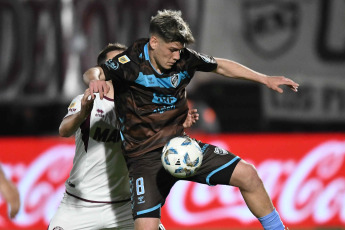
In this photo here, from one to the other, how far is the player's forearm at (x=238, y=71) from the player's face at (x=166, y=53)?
0.50m

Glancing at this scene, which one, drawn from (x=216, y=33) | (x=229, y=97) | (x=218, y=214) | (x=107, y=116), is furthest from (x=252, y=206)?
(x=229, y=97)

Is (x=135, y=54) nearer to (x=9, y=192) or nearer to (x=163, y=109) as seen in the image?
(x=163, y=109)

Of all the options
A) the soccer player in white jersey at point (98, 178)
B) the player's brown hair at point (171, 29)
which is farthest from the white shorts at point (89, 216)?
the player's brown hair at point (171, 29)

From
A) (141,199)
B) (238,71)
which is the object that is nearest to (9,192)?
(141,199)

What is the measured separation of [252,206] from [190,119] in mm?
863

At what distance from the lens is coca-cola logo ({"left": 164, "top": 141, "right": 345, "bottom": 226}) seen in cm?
891

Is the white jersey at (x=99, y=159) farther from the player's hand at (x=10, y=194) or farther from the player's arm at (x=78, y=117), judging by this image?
the player's hand at (x=10, y=194)

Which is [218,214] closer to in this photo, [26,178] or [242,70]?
[26,178]

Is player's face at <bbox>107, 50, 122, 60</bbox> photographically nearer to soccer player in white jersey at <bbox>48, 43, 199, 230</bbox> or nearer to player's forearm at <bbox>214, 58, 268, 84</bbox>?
soccer player in white jersey at <bbox>48, 43, 199, 230</bbox>

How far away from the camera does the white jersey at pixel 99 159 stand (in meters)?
5.48

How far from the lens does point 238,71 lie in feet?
17.5

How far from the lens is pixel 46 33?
436 inches

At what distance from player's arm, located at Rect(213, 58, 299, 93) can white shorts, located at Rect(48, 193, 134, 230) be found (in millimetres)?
1354

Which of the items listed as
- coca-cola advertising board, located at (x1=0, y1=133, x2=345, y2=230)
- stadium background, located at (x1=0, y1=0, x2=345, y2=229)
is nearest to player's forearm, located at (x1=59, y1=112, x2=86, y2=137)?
coca-cola advertising board, located at (x1=0, y1=133, x2=345, y2=230)
